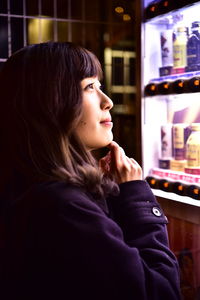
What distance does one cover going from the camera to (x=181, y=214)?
6.55 ft

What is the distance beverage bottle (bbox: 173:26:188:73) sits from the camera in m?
2.16

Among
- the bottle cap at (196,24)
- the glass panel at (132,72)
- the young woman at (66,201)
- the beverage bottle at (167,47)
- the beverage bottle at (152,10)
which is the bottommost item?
the young woman at (66,201)

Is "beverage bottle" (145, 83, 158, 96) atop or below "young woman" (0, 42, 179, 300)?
atop

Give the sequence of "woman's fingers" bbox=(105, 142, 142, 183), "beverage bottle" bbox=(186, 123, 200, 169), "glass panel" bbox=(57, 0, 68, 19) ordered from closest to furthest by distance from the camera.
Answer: "woman's fingers" bbox=(105, 142, 142, 183), "beverage bottle" bbox=(186, 123, 200, 169), "glass panel" bbox=(57, 0, 68, 19)

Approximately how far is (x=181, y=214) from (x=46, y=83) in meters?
1.14

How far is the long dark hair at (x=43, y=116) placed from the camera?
3.44 ft

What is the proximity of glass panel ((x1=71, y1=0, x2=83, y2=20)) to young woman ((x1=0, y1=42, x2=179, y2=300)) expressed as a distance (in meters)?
1.20

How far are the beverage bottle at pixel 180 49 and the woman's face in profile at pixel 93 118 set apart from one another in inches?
41.9

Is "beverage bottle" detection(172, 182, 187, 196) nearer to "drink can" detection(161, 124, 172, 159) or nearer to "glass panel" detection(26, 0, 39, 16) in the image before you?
"drink can" detection(161, 124, 172, 159)

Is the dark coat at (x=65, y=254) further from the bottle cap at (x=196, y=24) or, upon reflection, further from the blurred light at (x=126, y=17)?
the blurred light at (x=126, y=17)

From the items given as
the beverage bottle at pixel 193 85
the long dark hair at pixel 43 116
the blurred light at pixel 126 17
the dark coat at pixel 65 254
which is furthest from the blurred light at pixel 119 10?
the dark coat at pixel 65 254

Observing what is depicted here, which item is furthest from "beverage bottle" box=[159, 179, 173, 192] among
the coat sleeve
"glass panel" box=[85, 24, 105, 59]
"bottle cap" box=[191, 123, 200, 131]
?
the coat sleeve

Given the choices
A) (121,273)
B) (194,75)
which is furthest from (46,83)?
(194,75)

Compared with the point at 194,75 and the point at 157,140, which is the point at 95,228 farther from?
the point at 157,140
